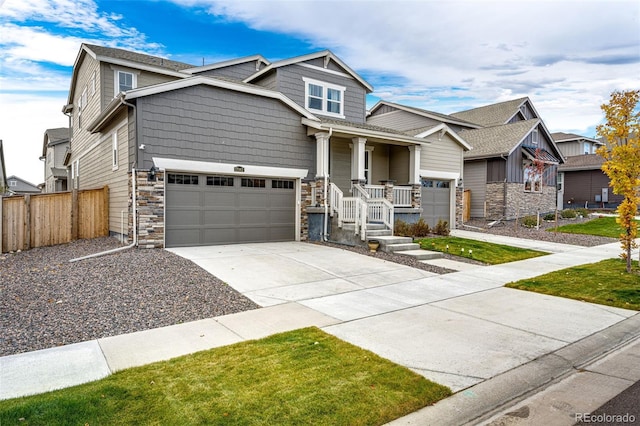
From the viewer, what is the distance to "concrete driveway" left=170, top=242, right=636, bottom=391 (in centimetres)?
463

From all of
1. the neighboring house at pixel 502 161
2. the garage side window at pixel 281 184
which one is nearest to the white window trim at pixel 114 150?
the garage side window at pixel 281 184

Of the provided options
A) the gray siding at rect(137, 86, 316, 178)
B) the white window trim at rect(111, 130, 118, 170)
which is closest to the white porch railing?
the gray siding at rect(137, 86, 316, 178)

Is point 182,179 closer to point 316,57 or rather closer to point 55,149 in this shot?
point 316,57

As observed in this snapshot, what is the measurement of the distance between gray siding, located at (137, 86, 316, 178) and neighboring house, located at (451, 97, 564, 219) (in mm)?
12827

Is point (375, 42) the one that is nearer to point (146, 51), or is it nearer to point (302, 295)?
point (302, 295)

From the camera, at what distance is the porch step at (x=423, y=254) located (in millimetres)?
11055

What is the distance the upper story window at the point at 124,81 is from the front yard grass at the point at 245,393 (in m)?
14.3

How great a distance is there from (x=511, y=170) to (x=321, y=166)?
13602 mm

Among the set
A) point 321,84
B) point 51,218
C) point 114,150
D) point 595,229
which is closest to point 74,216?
point 51,218

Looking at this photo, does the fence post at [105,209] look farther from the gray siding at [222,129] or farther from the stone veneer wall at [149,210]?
the gray siding at [222,129]

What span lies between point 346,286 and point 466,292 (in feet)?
7.66

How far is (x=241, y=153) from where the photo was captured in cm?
1283

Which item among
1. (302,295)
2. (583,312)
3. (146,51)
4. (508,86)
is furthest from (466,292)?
(508,86)

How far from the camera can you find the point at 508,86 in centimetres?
2909
